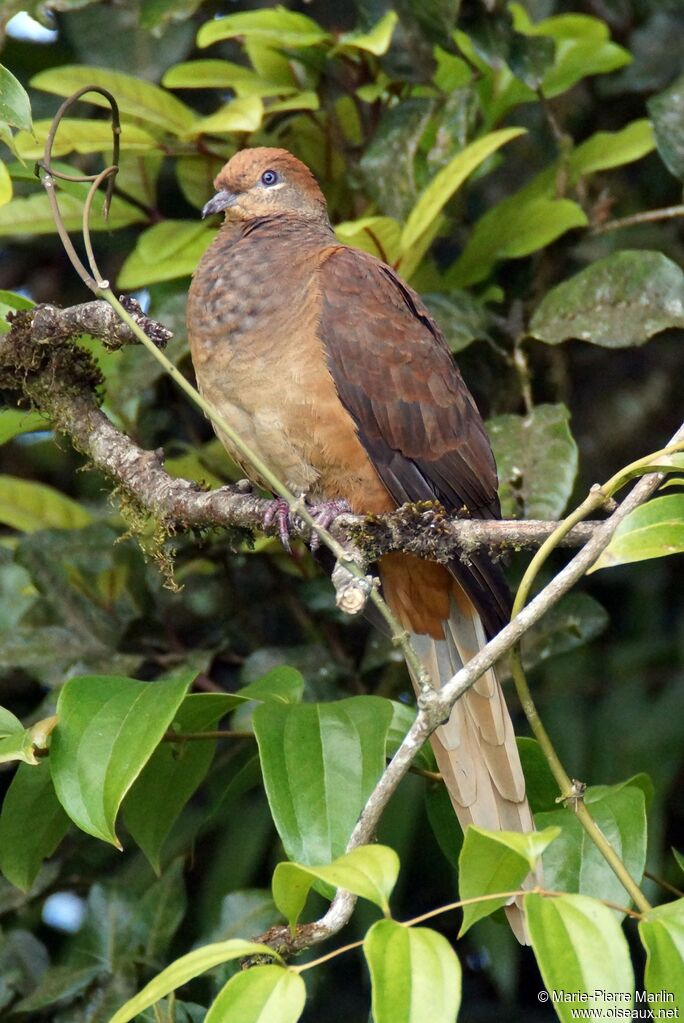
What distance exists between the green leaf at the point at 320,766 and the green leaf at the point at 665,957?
1.66ft

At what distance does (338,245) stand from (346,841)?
1.50 metres

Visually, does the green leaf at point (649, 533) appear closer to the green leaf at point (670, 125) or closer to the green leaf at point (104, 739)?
the green leaf at point (104, 739)

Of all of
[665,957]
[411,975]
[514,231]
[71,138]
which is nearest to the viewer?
[411,975]

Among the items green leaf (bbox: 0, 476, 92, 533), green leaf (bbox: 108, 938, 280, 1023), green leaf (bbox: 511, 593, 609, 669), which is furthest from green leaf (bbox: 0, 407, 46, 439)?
green leaf (bbox: 108, 938, 280, 1023)

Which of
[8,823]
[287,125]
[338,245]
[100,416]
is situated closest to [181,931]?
[8,823]

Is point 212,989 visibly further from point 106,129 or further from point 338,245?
point 106,129

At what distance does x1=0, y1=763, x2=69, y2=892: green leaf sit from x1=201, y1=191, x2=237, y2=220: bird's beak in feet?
4.77

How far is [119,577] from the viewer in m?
3.01

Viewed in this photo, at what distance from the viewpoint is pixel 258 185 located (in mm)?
2869

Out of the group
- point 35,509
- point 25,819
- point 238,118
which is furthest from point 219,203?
point 25,819

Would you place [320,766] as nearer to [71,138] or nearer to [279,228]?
[279,228]

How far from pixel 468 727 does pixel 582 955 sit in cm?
124

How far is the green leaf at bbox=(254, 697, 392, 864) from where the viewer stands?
177 centimetres

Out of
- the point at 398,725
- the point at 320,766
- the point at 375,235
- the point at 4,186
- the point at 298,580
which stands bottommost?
the point at 298,580
